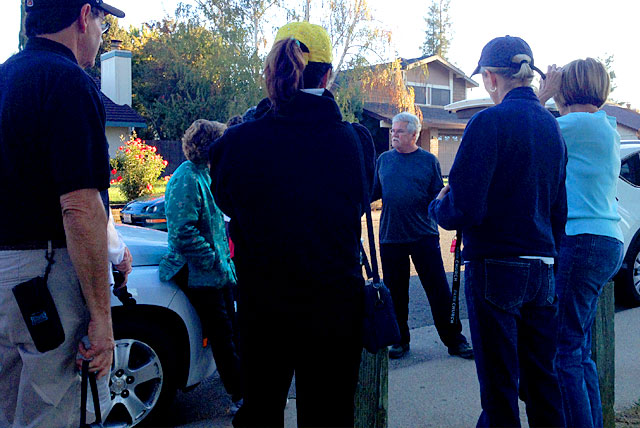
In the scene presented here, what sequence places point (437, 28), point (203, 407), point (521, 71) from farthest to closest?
point (437, 28)
point (203, 407)
point (521, 71)

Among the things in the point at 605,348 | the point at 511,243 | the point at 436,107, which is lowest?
the point at 605,348

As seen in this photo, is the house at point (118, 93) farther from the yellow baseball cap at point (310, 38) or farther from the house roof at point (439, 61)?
the yellow baseball cap at point (310, 38)

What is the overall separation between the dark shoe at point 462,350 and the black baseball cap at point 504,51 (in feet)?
9.35

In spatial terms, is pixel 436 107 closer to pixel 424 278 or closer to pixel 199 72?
pixel 199 72

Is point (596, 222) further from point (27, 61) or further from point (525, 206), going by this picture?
point (27, 61)

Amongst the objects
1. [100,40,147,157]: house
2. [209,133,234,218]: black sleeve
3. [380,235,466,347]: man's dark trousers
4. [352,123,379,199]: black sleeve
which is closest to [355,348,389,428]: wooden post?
[352,123,379,199]: black sleeve

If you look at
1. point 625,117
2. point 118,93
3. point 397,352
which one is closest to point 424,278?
point 397,352

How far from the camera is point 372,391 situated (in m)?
2.79

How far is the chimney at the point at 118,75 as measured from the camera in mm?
28031

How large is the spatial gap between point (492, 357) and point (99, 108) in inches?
73.7

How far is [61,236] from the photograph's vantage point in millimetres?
1965

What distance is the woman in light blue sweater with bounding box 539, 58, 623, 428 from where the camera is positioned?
304cm

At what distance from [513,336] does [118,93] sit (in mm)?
28328

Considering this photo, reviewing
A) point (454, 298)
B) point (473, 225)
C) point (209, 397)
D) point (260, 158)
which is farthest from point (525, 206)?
point (209, 397)
